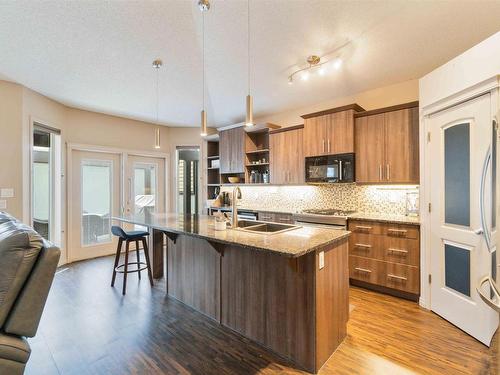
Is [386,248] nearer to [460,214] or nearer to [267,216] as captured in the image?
[460,214]

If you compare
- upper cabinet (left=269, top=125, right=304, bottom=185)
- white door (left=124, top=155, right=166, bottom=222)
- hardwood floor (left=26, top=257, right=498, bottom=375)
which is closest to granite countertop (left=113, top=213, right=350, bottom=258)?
hardwood floor (left=26, top=257, right=498, bottom=375)

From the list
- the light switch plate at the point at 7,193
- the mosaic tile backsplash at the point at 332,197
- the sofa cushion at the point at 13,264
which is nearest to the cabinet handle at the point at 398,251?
the mosaic tile backsplash at the point at 332,197

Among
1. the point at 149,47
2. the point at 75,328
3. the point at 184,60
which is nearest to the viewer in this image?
the point at 75,328

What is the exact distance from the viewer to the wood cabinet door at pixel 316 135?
389 centimetres

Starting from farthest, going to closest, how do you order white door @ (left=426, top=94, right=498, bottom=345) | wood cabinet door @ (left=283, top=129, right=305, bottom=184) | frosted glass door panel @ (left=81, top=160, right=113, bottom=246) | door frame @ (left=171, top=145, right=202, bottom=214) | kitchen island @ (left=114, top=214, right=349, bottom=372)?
door frame @ (left=171, top=145, right=202, bottom=214), frosted glass door panel @ (left=81, top=160, right=113, bottom=246), wood cabinet door @ (left=283, top=129, right=305, bottom=184), white door @ (left=426, top=94, right=498, bottom=345), kitchen island @ (left=114, top=214, right=349, bottom=372)

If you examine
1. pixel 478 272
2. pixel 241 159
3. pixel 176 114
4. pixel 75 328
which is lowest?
pixel 75 328

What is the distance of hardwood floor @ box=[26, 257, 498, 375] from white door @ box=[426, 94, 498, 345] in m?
0.21

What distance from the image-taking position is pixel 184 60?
2.89 m

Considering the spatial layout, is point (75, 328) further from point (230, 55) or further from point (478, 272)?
point (478, 272)

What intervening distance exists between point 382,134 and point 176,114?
3594 mm

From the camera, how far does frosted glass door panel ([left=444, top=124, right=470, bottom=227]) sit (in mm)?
2338

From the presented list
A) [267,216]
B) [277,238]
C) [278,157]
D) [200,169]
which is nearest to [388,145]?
[278,157]

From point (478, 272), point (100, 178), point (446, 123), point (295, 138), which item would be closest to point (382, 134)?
point (446, 123)

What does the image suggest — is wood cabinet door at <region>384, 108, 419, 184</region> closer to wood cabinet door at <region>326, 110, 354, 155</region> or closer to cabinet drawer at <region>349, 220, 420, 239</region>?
wood cabinet door at <region>326, 110, 354, 155</region>
